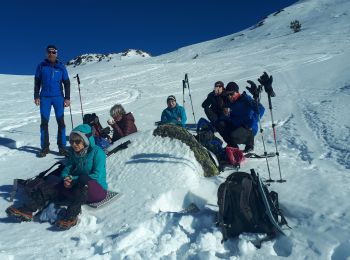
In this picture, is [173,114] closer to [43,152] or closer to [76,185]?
[43,152]

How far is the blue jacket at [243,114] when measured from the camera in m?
8.07

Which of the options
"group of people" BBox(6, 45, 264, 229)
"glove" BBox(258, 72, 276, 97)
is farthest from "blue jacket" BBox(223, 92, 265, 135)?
"glove" BBox(258, 72, 276, 97)

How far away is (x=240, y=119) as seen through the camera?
8.34 meters

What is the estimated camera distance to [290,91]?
15312 millimetres

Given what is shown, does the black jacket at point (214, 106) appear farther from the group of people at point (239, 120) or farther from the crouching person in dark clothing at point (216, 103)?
the group of people at point (239, 120)

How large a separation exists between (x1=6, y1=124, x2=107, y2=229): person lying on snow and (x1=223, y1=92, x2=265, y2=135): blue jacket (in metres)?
3.45

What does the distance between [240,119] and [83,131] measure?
357cm

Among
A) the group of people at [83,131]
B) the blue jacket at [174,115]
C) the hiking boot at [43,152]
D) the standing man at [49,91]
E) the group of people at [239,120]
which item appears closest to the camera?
the group of people at [83,131]

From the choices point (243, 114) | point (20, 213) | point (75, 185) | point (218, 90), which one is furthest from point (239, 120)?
point (20, 213)

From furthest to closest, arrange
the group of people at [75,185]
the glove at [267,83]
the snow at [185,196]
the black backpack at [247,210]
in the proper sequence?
1. the glove at [267,83]
2. the group of people at [75,185]
3. the black backpack at [247,210]
4. the snow at [185,196]

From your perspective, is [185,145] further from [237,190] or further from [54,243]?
[54,243]

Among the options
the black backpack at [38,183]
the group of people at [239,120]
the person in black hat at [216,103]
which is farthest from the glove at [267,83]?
the black backpack at [38,183]

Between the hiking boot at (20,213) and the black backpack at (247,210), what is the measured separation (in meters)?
2.69

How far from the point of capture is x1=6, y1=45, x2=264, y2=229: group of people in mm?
5641
